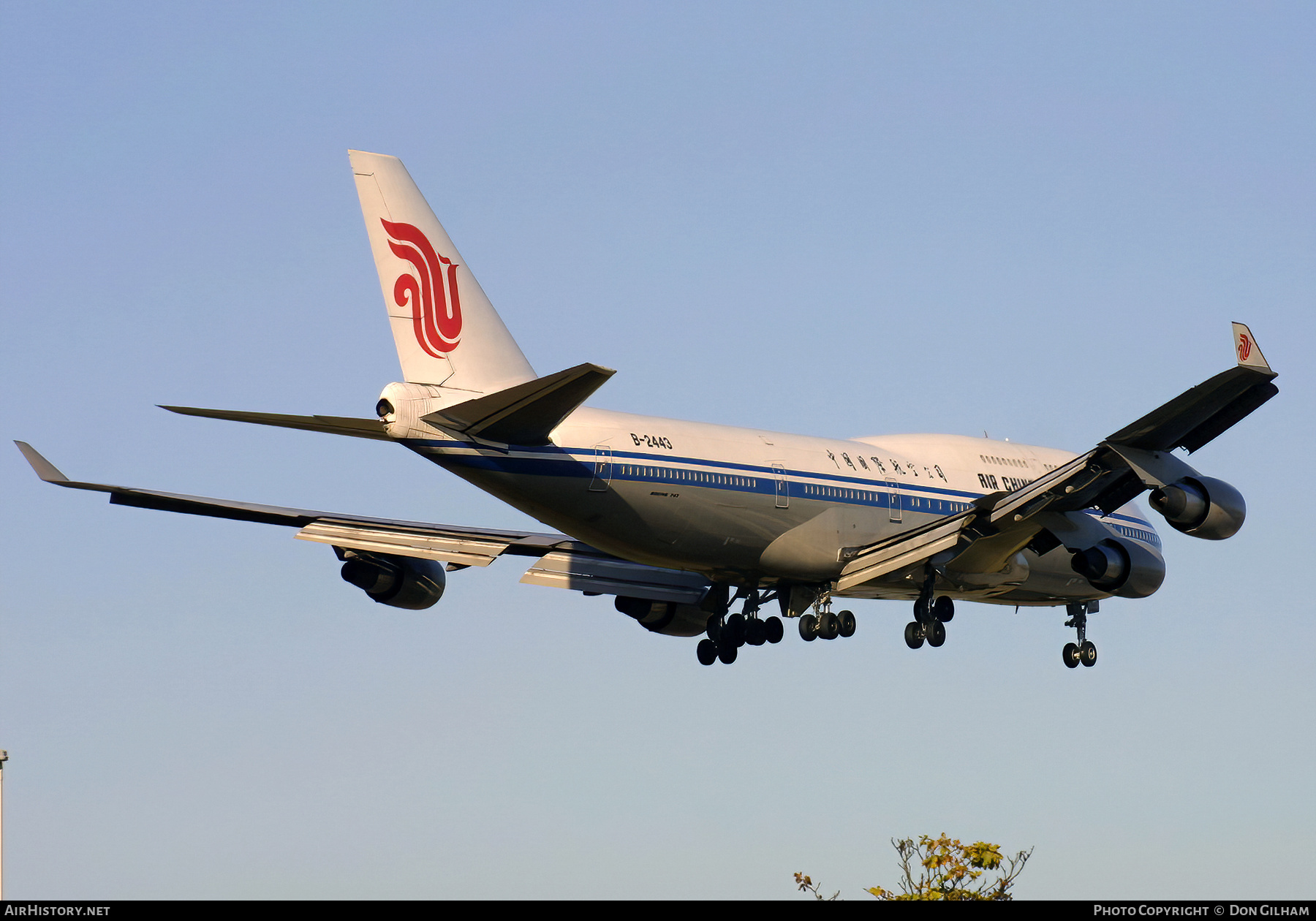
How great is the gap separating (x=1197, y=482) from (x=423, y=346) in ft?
46.3

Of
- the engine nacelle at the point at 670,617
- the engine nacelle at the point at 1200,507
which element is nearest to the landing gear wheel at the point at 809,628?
the engine nacelle at the point at 670,617

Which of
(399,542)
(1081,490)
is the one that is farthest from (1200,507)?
(399,542)

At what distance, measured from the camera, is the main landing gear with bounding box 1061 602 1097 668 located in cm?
4031

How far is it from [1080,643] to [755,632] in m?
8.58

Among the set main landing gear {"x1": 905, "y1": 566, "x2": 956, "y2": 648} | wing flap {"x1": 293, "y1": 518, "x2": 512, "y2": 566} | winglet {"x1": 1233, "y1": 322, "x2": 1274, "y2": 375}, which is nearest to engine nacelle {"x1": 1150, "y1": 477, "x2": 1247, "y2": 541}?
winglet {"x1": 1233, "y1": 322, "x2": 1274, "y2": 375}

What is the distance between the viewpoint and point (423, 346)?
3092cm

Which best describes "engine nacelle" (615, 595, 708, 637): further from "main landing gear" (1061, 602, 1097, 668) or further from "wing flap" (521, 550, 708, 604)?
"main landing gear" (1061, 602, 1097, 668)

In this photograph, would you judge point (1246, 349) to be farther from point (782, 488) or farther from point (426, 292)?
point (426, 292)

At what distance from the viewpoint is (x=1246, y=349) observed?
29281 mm

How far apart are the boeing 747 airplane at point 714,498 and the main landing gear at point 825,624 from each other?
41 mm

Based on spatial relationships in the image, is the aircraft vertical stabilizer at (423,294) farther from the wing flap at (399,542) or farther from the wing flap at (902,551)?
the wing flap at (902,551)

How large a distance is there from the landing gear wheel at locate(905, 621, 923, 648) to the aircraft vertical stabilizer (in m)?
9.61
